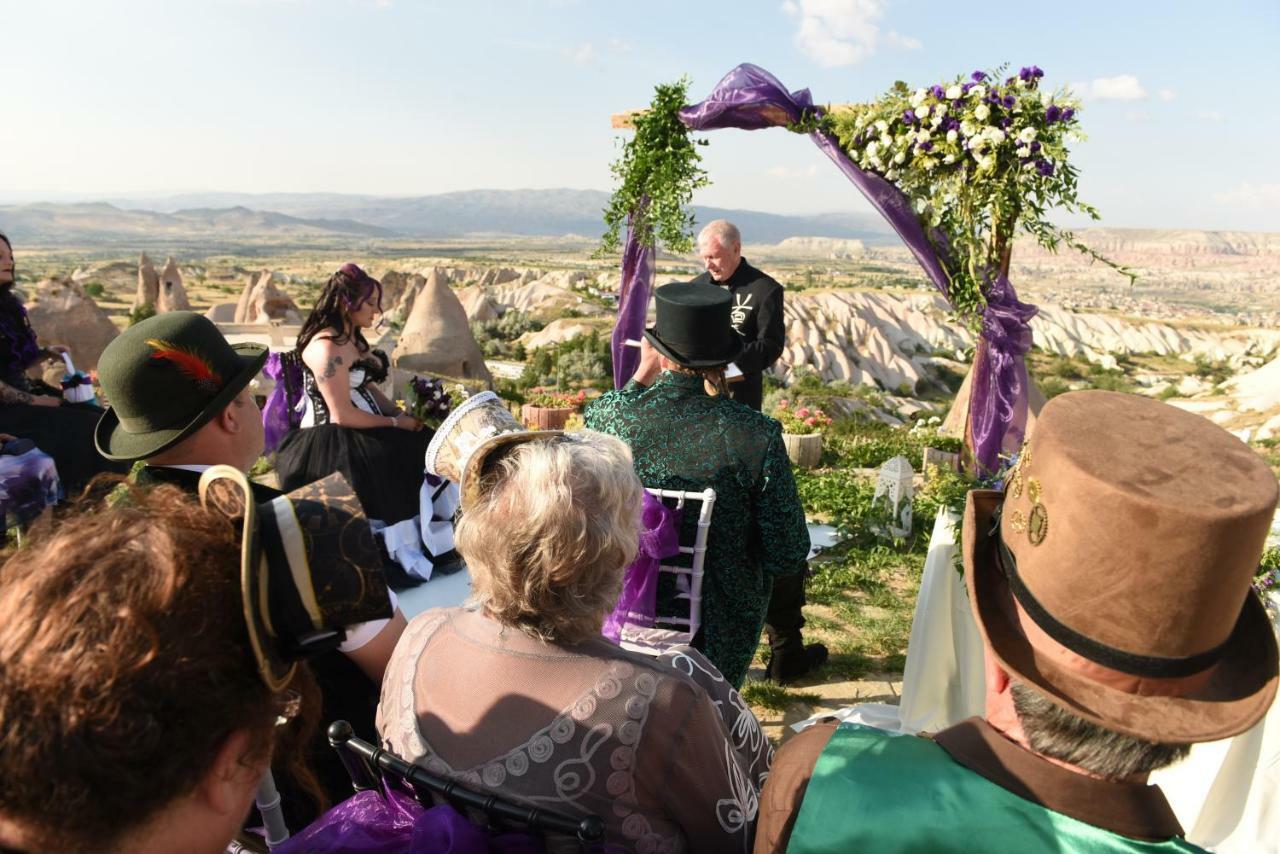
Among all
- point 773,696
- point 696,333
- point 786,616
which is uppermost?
point 696,333

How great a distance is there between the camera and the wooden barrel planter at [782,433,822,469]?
25.3 feet

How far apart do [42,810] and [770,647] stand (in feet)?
12.2

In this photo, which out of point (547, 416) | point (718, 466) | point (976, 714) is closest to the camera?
point (718, 466)

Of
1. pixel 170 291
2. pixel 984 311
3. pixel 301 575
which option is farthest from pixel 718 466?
pixel 170 291

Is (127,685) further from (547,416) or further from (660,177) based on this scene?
(547,416)

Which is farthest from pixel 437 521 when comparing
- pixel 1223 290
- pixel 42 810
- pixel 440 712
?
pixel 1223 290

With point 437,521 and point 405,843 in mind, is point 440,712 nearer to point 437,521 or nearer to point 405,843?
point 405,843

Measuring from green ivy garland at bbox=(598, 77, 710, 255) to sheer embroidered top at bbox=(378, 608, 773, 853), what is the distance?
4.76 metres

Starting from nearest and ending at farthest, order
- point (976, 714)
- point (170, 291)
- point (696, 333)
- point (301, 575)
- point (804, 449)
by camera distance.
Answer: point (301, 575) < point (696, 333) < point (976, 714) < point (804, 449) < point (170, 291)

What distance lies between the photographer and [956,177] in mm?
4547

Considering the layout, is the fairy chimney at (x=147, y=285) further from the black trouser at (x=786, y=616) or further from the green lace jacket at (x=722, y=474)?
the green lace jacket at (x=722, y=474)

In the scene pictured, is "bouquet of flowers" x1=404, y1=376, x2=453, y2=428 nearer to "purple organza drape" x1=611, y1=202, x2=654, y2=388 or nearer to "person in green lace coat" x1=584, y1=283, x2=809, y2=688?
"purple organza drape" x1=611, y1=202, x2=654, y2=388

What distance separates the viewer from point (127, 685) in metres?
0.80

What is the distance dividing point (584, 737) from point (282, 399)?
403 centimetres
